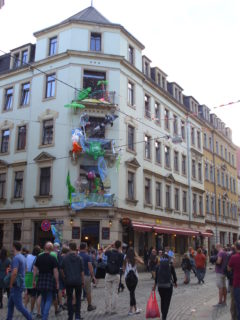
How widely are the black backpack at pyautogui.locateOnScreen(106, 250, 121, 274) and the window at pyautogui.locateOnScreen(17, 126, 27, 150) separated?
1947cm

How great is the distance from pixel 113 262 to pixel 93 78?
18.8 m

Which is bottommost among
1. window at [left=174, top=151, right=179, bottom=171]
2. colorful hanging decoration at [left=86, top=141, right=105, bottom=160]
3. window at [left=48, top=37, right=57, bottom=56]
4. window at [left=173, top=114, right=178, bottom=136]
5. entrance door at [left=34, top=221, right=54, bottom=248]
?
entrance door at [left=34, top=221, right=54, bottom=248]

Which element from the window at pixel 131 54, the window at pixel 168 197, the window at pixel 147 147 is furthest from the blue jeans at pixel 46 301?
the window at pixel 168 197

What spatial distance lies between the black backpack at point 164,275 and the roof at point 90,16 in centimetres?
2283

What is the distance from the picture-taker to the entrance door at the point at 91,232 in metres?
24.7

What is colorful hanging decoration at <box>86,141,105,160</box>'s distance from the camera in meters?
24.9

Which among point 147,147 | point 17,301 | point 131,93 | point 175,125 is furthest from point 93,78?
point 17,301

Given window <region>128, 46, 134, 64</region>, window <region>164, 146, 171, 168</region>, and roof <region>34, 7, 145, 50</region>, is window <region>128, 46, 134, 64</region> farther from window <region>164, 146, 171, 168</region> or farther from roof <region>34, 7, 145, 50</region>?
window <region>164, 146, 171, 168</region>

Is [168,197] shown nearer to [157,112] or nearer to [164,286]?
[157,112]

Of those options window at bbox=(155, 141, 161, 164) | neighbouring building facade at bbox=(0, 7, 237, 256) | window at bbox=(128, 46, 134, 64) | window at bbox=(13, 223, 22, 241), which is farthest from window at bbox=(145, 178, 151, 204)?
window at bbox=(13, 223, 22, 241)

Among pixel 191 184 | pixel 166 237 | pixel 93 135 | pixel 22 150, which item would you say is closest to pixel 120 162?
pixel 93 135

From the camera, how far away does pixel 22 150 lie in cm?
2845

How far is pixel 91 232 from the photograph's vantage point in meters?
24.7

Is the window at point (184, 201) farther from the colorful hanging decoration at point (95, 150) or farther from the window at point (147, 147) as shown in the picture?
the colorful hanging decoration at point (95, 150)
